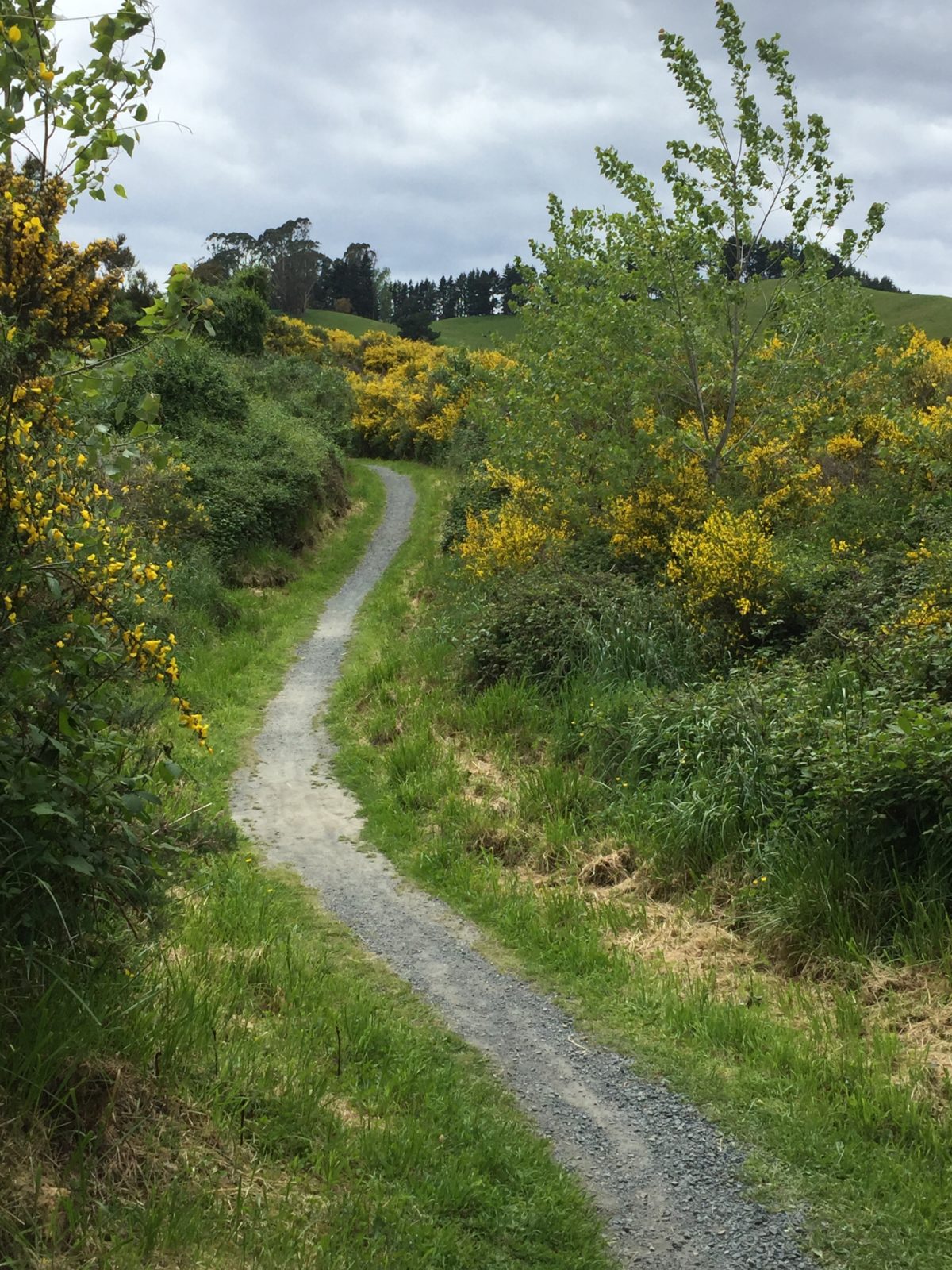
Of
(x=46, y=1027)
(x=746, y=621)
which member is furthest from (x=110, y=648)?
(x=746, y=621)

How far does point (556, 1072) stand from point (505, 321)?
311 feet

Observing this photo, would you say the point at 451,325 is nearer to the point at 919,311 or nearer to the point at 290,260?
the point at 290,260

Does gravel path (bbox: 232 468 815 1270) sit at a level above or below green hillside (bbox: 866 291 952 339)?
below

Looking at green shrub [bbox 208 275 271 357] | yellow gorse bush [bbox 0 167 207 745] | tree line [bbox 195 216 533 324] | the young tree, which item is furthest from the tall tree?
yellow gorse bush [bbox 0 167 207 745]

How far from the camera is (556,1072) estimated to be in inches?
195

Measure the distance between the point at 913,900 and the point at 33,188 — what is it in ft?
20.1

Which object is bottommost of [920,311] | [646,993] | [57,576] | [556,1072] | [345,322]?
[556,1072]

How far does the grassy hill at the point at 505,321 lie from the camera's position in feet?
144

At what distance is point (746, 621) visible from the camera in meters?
10.6

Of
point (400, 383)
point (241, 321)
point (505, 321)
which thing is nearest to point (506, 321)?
point (505, 321)

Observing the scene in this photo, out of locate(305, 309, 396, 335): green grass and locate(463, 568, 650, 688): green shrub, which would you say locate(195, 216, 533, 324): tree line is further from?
locate(463, 568, 650, 688): green shrub

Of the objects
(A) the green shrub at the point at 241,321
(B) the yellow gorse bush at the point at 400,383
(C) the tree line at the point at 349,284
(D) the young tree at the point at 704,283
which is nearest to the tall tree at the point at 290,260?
(C) the tree line at the point at 349,284

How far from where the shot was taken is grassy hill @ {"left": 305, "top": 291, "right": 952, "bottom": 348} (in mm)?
43781

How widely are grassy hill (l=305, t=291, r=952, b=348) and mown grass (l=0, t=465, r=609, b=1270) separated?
11749mm
